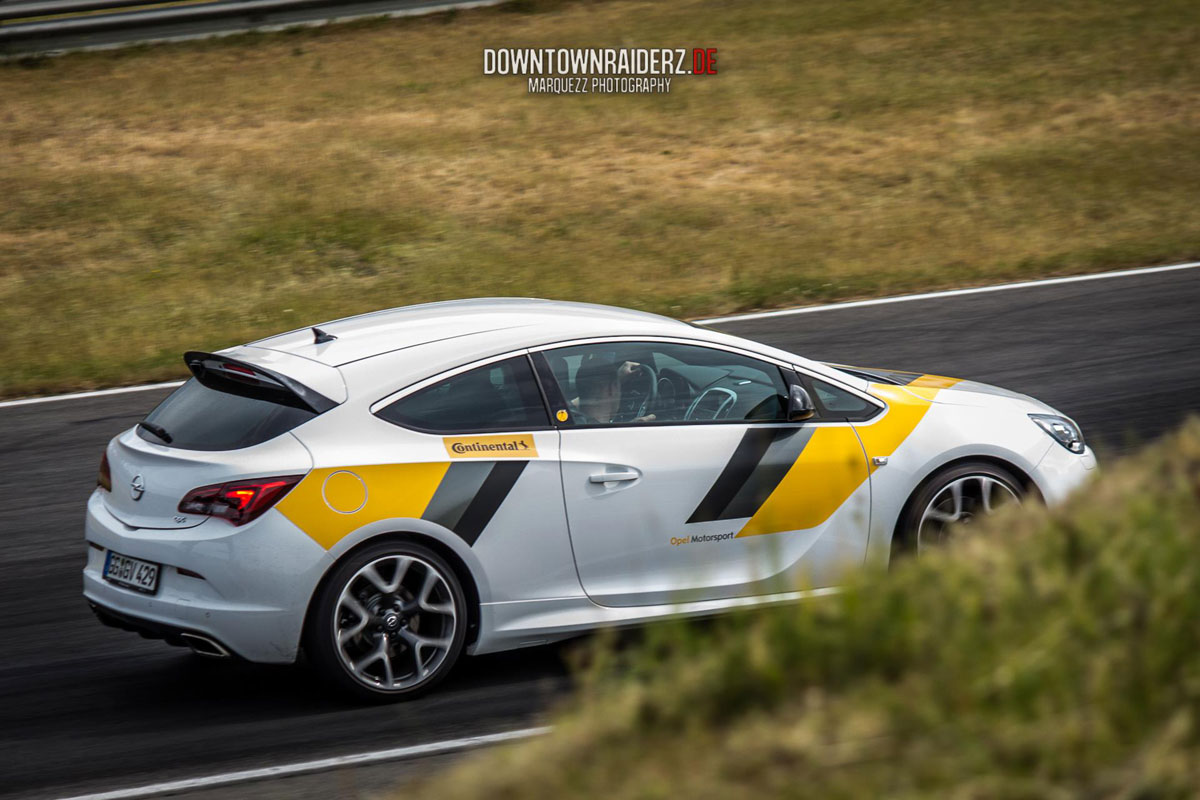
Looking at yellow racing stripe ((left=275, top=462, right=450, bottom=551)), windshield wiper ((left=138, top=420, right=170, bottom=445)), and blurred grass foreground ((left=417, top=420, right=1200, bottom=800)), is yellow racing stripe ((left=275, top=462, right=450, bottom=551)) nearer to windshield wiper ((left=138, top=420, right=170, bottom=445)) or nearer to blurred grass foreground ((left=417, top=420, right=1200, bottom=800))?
Result: windshield wiper ((left=138, top=420, right=170, bottom=445))

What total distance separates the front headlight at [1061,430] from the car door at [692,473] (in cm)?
116

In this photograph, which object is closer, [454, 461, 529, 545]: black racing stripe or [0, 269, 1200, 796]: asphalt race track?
[0, 269, 1200, 796]: asphalt race track

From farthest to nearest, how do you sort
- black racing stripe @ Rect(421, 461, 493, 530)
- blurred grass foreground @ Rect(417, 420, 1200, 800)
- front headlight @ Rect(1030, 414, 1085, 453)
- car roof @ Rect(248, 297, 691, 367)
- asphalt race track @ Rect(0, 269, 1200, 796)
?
front headlight @ Rect(1030, 414, 1085, 453) < car roof @ Rect(248, 297, 691, 367) < black racing stripe @ Rect(421, 461, 493, 530) < asphalt race track @ Rect(0, 269, 1200, 796) < blurred grass foreground @ Rect(417, 420, 1200, 800)

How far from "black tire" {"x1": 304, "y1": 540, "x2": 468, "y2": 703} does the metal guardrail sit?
17.7 metres

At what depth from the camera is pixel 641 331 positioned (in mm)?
6457

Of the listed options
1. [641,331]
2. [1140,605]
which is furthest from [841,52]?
[1140,605]

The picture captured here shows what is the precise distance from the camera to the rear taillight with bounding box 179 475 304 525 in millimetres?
5602

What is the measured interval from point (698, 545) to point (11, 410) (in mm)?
7415

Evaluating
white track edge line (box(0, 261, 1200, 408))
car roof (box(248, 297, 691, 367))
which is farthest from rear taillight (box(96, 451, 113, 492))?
white track edge line (box(0, 261, 1200, 408))

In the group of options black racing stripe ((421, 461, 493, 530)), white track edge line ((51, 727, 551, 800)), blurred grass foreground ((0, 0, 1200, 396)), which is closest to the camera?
white track edge line ((51, 727, 551, 800))

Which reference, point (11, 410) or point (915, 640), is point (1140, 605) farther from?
point (11, 410)

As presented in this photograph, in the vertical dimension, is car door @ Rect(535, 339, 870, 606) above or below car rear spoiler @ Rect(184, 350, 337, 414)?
below

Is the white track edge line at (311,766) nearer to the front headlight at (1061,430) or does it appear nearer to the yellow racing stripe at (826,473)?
the yellow racing stripe at (826,473)

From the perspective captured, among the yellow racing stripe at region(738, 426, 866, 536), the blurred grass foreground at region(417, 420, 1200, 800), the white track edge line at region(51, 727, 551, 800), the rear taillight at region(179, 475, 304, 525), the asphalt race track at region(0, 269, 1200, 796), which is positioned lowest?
the asphalt race track at region(0, 269, 1200, 796)
